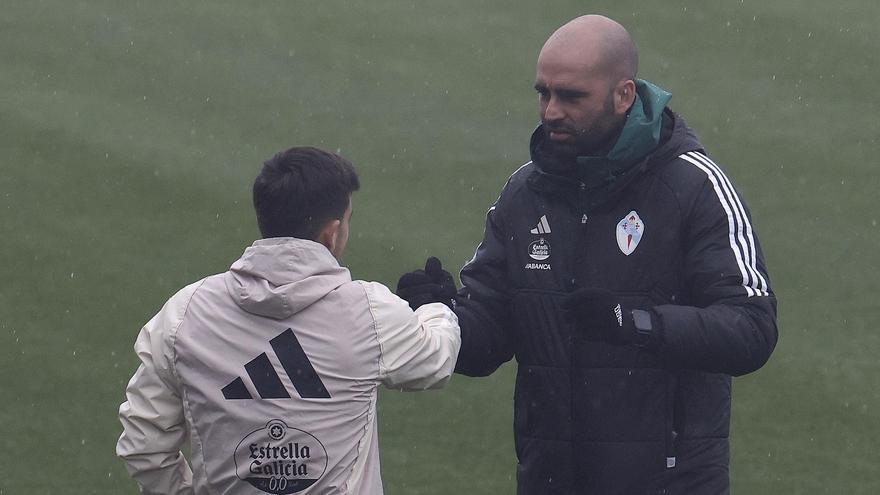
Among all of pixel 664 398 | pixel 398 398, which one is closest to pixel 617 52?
pixel 664 398

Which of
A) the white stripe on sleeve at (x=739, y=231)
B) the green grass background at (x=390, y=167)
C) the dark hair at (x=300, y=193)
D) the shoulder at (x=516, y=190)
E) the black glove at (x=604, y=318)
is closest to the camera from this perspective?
the dark hair at (x=300, y=193)

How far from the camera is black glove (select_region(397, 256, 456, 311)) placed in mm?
3781

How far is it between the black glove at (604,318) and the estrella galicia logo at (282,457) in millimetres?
770

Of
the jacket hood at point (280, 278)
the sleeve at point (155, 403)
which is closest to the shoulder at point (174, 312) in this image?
the sleeve at point (155, 403)

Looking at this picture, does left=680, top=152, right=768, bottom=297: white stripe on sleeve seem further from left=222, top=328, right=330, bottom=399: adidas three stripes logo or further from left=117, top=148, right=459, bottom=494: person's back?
left=222, top=328, right=330, bottom=399: adidas three stripes logo

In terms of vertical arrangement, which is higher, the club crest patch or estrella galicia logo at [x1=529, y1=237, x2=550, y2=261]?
the club crest patch

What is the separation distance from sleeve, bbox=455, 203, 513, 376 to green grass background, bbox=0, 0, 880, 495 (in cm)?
253

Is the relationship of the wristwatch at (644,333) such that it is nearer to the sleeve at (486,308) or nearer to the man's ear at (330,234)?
the sleeve at (486,308)

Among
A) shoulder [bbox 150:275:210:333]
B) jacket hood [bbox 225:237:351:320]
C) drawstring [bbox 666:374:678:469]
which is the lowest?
drawstring [bbox 666:374:678:469]

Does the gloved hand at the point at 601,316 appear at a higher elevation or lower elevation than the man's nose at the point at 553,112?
lower

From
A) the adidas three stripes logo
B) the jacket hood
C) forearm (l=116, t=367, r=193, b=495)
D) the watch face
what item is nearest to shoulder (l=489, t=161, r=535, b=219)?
the watch face

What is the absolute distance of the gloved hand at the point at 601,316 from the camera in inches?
138

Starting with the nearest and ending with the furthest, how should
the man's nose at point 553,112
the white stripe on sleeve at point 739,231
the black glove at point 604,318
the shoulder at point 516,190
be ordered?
the black glove at point 604,318 → the white stripe on sleeve at point 739,231 → the man's nose at point 553,112 → the shoulder at point 516,190

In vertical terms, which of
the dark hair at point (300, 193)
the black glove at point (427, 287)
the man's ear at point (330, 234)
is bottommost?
the black glove at point (427, 287)
